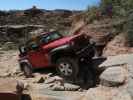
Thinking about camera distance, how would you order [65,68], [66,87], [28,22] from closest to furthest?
1. [66,87]
2. [65,68]
3. [28,22]

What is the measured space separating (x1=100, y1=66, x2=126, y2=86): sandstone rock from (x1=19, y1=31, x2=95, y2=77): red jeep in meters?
1.66

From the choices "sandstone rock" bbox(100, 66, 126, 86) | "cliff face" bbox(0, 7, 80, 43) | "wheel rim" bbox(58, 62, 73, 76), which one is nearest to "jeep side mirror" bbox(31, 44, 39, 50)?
"wheel rim" bbox(58, 62, 73, 76)

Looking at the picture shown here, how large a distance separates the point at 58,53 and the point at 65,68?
712 millimetres

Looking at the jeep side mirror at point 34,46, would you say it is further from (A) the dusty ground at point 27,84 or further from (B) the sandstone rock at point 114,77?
(B) the sandstone rock at point 114,77

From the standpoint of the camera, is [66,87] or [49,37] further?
[49,37]

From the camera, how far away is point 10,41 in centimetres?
2961

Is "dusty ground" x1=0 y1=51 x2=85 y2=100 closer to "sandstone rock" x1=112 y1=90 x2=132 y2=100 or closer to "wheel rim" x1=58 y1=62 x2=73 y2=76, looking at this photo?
"wheel rim" x1=58 y1=62 x2=73 y2=76

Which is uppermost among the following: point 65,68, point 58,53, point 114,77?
point 58,53

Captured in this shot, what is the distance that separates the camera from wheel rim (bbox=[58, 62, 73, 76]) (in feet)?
40.9

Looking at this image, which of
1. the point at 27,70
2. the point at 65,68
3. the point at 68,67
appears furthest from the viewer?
the point at 27,70

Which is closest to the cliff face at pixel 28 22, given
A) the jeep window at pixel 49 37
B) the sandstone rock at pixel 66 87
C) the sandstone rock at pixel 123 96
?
the jeep window at pixel 49 37

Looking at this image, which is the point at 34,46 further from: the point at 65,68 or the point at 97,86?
the point at 97,86

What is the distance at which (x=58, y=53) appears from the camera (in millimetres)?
12969

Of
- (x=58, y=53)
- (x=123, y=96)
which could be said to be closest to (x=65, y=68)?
(x=58, y=53)
